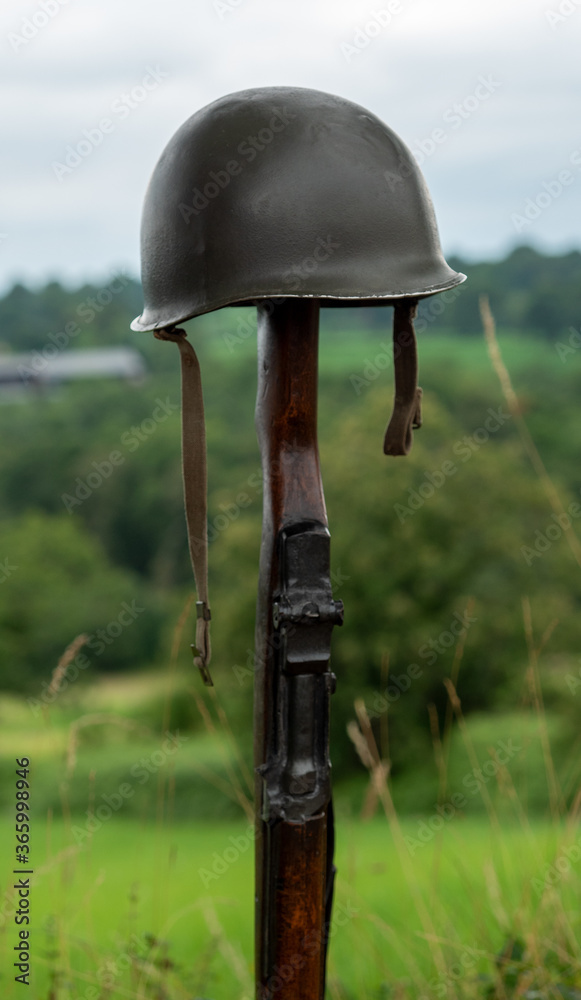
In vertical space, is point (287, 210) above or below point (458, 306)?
below

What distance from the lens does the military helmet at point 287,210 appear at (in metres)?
2.12

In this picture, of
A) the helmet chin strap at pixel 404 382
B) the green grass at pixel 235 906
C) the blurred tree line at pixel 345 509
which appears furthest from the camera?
the blurred tree line at pixel 345 509

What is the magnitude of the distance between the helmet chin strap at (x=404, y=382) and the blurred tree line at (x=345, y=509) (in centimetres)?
233

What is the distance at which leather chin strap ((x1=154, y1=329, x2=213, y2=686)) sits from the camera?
2.35 metres

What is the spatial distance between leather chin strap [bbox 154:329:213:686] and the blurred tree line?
248 centimetres

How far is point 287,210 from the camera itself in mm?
2119

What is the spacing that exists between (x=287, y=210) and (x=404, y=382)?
603 mm
